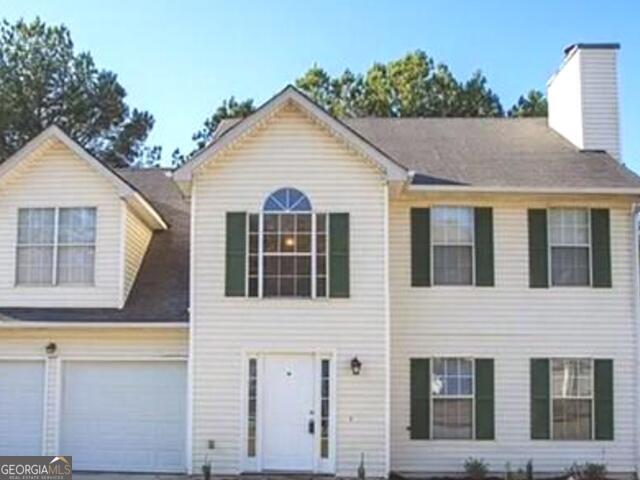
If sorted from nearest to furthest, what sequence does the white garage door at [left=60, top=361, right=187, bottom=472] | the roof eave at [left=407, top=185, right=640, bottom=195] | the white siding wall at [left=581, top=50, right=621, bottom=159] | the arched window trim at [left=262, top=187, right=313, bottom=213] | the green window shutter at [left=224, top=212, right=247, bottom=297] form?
the green window shutter at [left=224, top=212, right=247, bottom=297], the arched window trim at [left=262, top=187, right=313, bottom=213], the white garage door at [left=60, top=361, right=187, bottom=472], the roof eave at [left=407, top=185, right=640, bottom=195], the white siding wall at [left=581, top=50, right=621, bottom=159]

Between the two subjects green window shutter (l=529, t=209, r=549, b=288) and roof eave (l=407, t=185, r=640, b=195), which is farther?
green window shutter (l=529, t=209, r=549, b=288)

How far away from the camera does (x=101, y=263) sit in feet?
55.7

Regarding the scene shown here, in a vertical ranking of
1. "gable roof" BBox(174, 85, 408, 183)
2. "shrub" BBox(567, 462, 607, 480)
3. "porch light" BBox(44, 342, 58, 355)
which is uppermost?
"gable roof" BBox(174, 85, 408, 183)

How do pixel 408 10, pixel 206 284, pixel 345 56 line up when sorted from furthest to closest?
pixel 345 56 < pixel 408 10 < pixel 206 284

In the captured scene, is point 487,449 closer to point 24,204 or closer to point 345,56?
point 24,204

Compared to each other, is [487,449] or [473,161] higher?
[473,161]

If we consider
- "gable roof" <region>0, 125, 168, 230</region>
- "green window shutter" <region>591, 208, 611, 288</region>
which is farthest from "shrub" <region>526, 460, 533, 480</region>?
"gable roof" <region>0, 125, 168, 230</region>

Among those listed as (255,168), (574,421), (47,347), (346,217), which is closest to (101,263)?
(47,347)

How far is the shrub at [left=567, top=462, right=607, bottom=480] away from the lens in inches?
628

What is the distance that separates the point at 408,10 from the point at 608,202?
19.5 feet

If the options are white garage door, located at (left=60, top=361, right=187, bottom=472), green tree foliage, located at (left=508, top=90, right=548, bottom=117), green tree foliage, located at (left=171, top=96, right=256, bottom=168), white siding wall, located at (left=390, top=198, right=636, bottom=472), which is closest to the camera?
white garage door, located at (left=60, top=361, right=187, bottom=472)

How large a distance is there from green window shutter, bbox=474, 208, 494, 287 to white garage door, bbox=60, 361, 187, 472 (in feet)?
19.0

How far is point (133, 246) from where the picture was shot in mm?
17734

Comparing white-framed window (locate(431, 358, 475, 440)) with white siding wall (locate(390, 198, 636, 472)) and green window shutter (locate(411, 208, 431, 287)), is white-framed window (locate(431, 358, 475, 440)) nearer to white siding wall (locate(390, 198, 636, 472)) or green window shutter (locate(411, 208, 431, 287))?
white siding wall (locate(390, 198, 636, 472))
